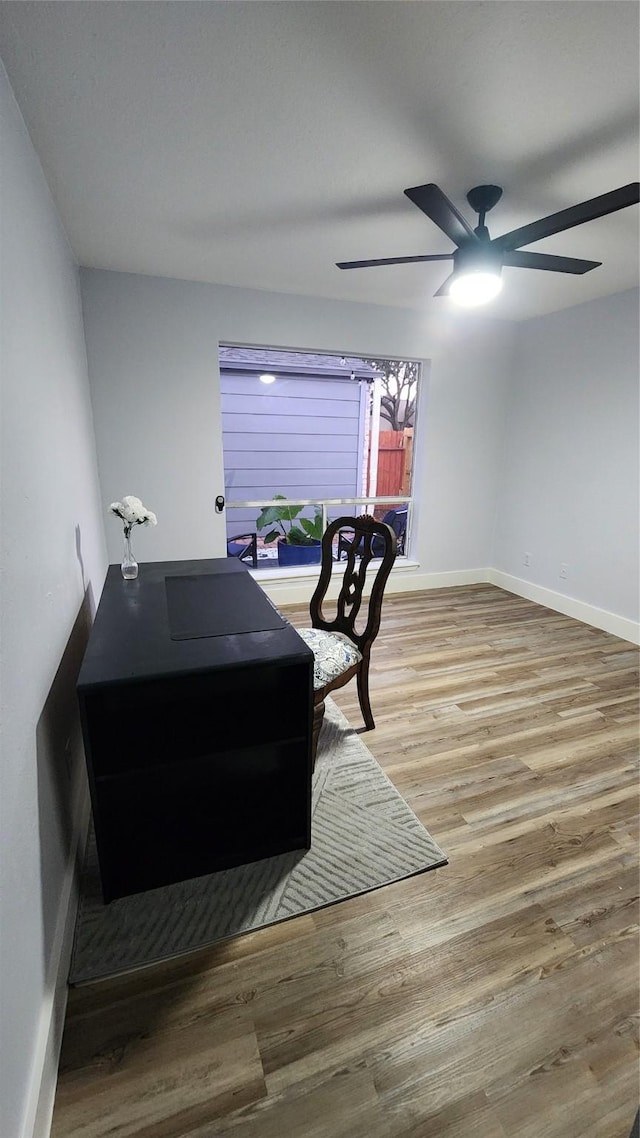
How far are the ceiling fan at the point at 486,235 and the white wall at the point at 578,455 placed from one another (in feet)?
4.98

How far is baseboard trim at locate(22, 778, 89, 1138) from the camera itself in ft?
2.88

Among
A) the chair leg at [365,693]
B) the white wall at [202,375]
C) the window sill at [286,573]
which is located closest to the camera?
the chair leg at [365,693]

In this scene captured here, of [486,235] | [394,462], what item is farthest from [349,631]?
[394,462]

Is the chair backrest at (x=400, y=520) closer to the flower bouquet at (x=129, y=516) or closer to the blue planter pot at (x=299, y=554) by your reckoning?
the blue planter pot at (x=299, y=554)

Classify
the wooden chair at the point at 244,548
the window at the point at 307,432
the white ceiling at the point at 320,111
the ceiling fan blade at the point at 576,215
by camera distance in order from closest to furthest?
the white ceiling at the point at 320,111 < the ceiling fan blade at the point at 576,215 < the wooden chair at the point at 244,548 < the window at the point at 307,432

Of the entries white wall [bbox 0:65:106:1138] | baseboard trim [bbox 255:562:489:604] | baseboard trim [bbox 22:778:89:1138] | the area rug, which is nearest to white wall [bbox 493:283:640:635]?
baseboard trim [bbox 255:562:489:604]

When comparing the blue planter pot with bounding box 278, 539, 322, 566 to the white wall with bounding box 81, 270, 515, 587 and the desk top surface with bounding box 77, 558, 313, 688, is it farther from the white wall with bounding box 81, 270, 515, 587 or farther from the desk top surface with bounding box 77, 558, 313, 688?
the desk top surface with bounding box 77, 558, 313, 688

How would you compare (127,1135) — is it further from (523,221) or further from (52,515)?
(523,221)

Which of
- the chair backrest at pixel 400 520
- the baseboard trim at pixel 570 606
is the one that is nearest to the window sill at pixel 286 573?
the chair backrest at pixel 400 520

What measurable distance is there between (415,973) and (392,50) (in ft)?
8.11

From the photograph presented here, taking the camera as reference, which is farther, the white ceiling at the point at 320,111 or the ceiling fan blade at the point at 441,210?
the ceiling fan blade at the point at 441,210

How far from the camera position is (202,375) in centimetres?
323

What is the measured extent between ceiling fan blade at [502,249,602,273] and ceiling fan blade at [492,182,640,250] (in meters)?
0.15

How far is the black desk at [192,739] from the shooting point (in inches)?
A: 49.9
